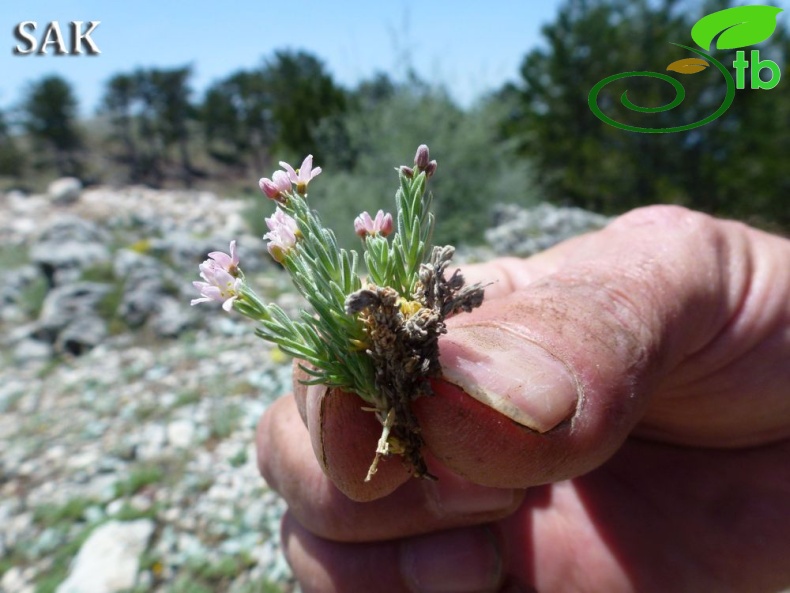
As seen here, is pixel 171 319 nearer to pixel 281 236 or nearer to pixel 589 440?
pixel 281 236

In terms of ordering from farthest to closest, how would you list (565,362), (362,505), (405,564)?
1. (405,564)
2. (362,505)
3. (565,362)

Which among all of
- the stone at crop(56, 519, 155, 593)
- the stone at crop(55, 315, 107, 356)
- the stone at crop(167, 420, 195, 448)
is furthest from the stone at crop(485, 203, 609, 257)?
the stone at crop(56, 519, 155, 593)

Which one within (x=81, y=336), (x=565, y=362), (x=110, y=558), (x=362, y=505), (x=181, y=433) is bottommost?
(x=110, y=558)

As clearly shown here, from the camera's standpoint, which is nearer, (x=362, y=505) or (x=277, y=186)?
(x=277, y=186)

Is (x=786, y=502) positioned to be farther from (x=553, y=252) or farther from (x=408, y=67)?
(x=408, y=67)

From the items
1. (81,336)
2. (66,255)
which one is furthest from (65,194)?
(81,336)

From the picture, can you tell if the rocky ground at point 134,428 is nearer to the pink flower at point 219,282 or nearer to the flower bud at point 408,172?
the pink flower at point 219,282

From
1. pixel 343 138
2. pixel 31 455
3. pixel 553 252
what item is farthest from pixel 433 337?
pixel 343 138
